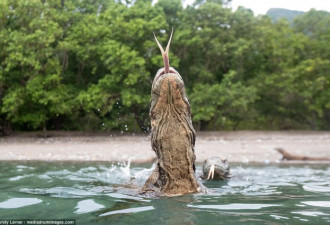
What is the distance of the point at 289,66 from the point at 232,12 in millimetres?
6222

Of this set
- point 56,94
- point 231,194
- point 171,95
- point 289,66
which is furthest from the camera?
point 289,66

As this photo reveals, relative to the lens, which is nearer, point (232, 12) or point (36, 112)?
point (36, 112)

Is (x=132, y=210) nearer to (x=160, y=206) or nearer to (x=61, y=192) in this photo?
(x=160, y=206)

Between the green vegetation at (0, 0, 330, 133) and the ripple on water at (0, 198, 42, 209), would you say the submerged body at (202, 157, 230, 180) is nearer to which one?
the ripple on water at (0, 198, 42, 209)

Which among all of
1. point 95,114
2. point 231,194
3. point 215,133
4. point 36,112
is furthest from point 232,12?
point 231,194

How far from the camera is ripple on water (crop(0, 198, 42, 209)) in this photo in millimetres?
4121

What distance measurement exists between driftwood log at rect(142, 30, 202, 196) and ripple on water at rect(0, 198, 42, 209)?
54.0 inches

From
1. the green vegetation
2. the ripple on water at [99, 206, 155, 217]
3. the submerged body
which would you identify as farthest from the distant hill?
the ripple on water at [99, 206, 155, 217]

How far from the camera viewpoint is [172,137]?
4.77 metres

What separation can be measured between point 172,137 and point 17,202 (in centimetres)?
184

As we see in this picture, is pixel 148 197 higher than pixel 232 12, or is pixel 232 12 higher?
pixel 232 12

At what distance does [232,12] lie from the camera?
26.6m

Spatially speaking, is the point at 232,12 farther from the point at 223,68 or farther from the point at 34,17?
the point at 34,17

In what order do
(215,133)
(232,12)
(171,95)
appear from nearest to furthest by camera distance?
(171,95)
(215,133)
(232,12)
